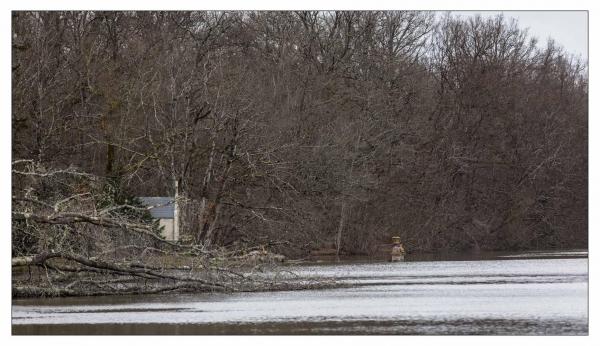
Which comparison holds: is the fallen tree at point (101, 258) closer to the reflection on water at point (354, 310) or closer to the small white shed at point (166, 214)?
the reflection on water at point (354, 310)

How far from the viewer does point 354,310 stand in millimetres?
25578

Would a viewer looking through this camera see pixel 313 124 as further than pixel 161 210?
Yes

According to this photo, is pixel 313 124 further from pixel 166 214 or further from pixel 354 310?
pixel 354 310

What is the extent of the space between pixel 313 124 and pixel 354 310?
32.4 metres

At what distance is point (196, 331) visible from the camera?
22.1 meters

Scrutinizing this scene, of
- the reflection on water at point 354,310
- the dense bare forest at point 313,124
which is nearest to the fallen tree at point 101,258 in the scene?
the reflection on water at point 354,310

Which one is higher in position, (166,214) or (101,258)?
(166,214)

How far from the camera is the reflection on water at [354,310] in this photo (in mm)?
22312

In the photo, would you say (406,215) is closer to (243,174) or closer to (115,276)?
(243,174)

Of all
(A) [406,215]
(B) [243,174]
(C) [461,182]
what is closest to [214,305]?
(B) [243,174]

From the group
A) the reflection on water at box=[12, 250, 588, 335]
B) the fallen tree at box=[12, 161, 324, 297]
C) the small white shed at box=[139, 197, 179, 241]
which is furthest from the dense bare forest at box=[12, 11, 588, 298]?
the reflection on water at box=[12, 250, 588, 335]

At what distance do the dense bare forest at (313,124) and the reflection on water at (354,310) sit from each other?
7.38 m

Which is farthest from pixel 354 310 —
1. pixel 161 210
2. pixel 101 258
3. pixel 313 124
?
pixel 313 124
